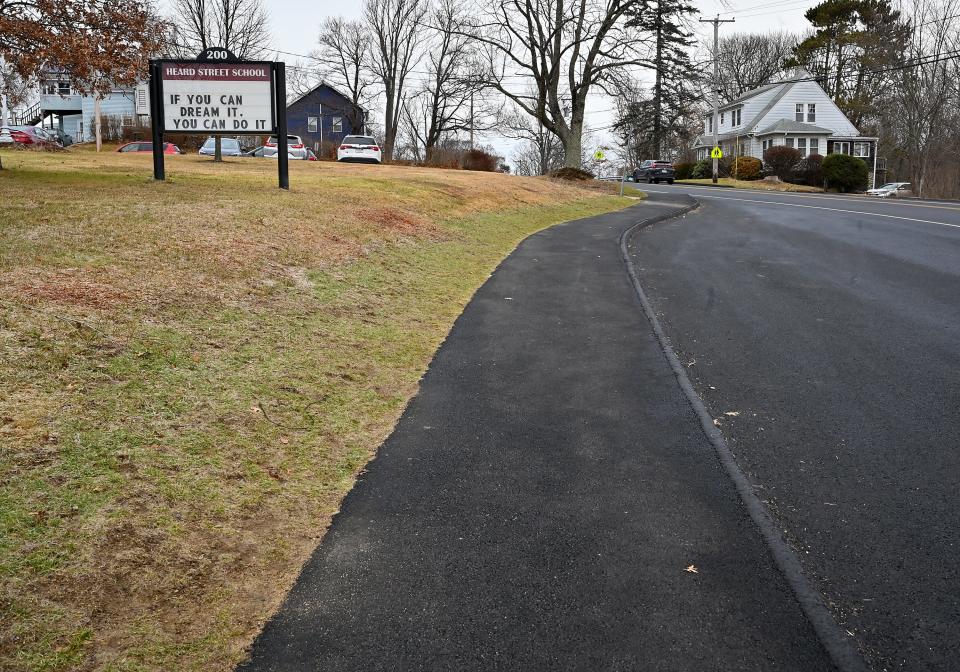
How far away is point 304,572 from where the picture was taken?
4.15 m

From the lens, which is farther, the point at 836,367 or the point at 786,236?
the point at 786,236

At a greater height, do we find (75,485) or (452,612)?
(75,485)

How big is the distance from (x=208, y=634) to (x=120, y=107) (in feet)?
252

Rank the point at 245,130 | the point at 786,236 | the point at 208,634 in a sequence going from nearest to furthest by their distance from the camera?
the point at 208,634
the point at 245,130
the point at 786,236

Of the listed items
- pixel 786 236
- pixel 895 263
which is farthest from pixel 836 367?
pixel 786 236

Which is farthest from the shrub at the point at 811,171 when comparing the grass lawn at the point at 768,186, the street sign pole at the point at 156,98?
the street sign pole at the point at 156,98

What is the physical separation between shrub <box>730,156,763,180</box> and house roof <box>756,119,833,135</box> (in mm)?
9708

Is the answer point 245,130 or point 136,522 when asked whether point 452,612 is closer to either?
point 136,522

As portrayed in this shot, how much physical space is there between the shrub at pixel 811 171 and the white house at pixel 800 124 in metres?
13.1

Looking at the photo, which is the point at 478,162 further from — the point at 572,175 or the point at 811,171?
the point at 811,171

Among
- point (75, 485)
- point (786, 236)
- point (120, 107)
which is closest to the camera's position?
point (75, 485)

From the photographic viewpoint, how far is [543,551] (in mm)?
4359

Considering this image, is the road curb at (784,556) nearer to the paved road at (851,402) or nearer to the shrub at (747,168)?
the paved road at (851,402)

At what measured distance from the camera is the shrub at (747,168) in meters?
58.4
